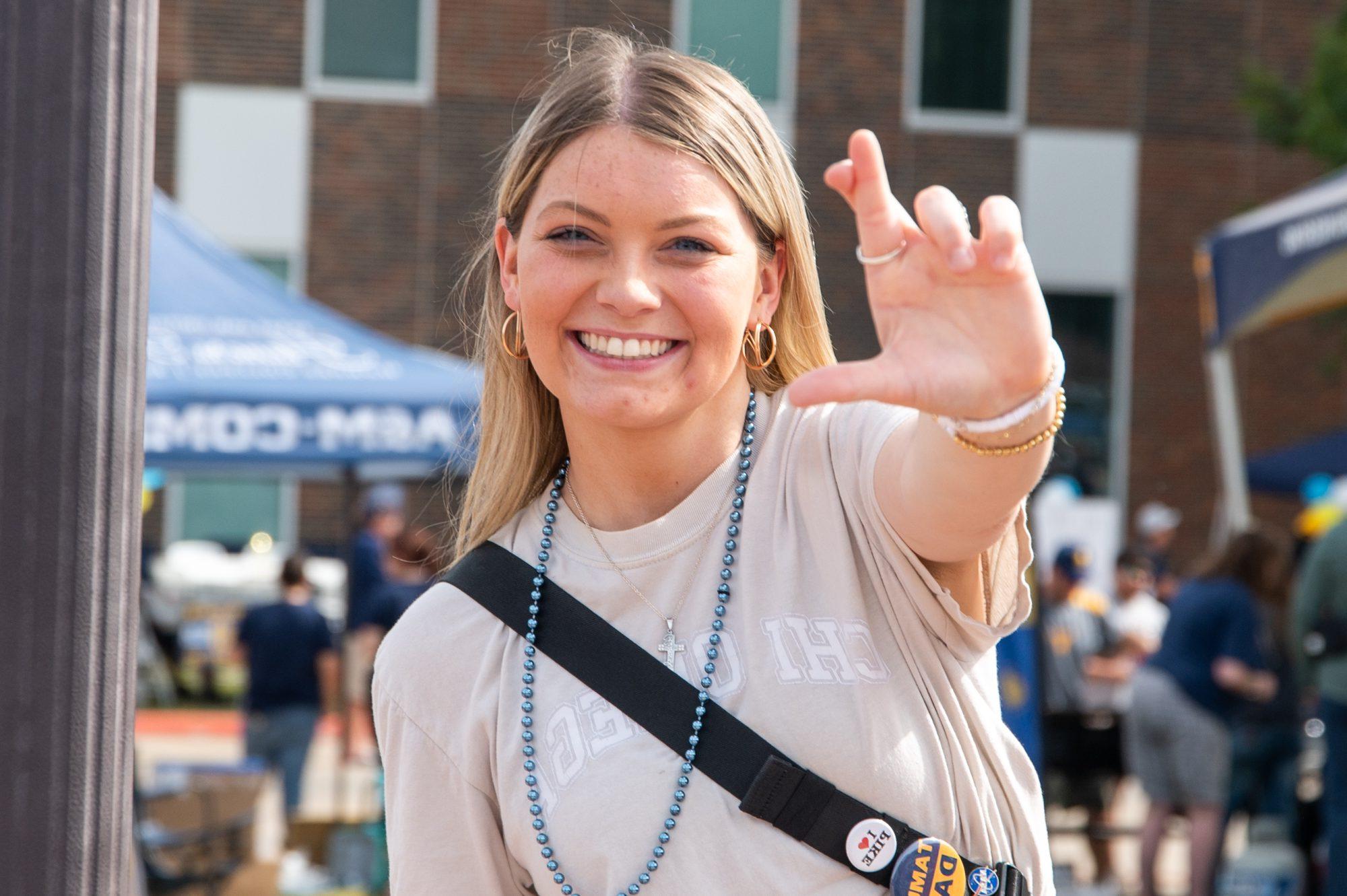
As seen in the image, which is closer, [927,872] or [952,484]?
[952,484]

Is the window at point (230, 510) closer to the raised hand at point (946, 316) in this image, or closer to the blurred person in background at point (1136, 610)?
the blurred person in background at point (1136, 610)

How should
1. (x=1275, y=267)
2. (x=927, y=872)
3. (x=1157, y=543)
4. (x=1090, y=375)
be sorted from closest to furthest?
(x=927, y=872) < (x=1275, y=267) < (x=1157, y=543) < (x=1090, y=375)

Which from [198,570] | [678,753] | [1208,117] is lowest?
[198,570]

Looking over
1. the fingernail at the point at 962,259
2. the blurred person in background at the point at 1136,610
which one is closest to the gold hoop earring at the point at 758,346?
the fingernail at the point at 962,259

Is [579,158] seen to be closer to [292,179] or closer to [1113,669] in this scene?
[1113,669]

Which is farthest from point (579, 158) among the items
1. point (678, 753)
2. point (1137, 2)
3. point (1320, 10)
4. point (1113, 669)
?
point (1320, 10)

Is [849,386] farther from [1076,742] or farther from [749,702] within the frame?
[1076,742]

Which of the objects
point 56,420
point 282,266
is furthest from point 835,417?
point 282,266

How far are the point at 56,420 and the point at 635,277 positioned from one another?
649mm

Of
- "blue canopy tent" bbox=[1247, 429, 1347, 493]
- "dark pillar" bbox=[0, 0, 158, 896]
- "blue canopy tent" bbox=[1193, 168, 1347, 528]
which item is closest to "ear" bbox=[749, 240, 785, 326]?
"dark pillar" bbox=[0, 0, 158, 896]

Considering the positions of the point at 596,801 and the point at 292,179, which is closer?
the point at 596,801

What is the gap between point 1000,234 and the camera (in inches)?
53.6

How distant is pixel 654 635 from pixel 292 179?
573 inches

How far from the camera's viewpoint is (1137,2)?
16266 millimetres
